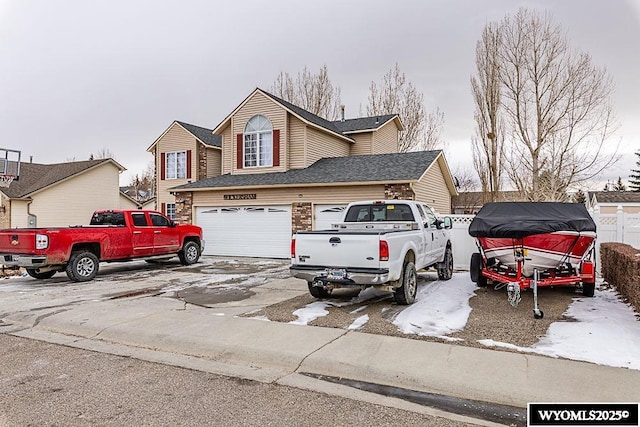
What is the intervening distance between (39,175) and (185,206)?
1781 cm

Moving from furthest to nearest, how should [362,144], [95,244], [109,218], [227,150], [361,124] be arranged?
[361,124] < [362,144] < [227,150] < [109,218] < [95,244]

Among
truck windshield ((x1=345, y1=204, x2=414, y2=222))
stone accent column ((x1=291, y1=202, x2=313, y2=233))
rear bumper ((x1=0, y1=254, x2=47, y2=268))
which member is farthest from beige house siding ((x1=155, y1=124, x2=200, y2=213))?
truck windshield ((x1=345, y1=204, x2=414, y2=222))

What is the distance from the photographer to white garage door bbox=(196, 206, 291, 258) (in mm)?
17188

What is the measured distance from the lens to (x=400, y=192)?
14.8 meters

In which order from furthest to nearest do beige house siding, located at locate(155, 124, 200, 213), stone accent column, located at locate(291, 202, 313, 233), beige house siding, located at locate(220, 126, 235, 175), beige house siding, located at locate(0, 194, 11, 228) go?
1. beige house siding, located at locate(0, 194, 11, 228)
2. beige house siding, located at locate(155, 124, 200, 213)
3. beige house siding, located at locate(220, 126, 235, 175)
4. stone accent column, located at locate(291, 202, 313, 233)

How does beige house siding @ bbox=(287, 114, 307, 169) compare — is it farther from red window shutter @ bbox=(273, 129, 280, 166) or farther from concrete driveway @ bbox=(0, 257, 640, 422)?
concrete driveway @ bbox=(0, 257, 640, 422)

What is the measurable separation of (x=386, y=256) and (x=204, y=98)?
19158 millimetres

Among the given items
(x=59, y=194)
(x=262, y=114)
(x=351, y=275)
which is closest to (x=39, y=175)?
(x=59, y=194)

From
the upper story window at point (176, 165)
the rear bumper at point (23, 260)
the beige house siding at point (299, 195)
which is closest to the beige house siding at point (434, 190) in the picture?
the beige house siding at point (299, 195)

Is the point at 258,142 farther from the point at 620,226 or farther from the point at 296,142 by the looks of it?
the point at 620,226

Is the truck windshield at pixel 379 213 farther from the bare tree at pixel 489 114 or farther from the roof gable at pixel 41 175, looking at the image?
the roof gable at pixel 41 175

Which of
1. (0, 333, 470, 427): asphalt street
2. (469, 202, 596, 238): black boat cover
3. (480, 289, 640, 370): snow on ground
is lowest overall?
(0, 333, 470, 427): asphalt street

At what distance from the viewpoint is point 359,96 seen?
114ft

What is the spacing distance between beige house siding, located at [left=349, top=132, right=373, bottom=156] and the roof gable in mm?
19354
